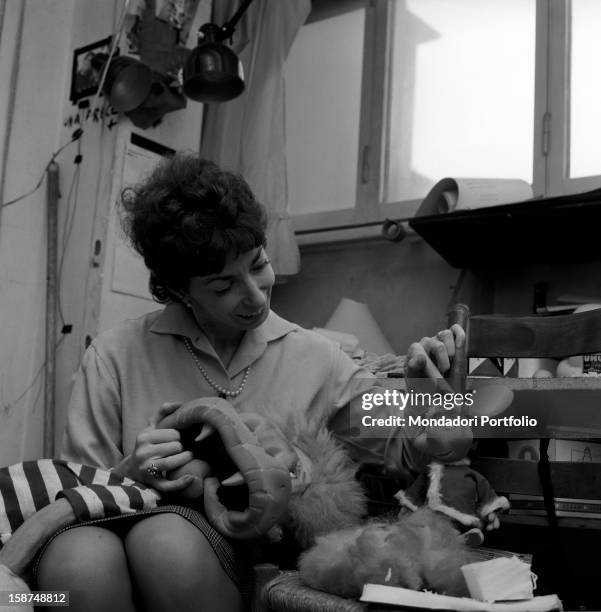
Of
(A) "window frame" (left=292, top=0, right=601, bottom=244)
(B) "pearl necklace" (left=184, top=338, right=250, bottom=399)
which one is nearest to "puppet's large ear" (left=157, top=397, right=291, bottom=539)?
(B) "pearl necklace" (left=184, top=338, right=250, bottom=399)

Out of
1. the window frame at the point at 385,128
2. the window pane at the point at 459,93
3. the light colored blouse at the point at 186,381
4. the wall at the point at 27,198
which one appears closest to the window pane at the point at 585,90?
the window frame at the point at 385,128

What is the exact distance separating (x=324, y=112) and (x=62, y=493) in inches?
91.8

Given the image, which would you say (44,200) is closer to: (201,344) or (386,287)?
(386,287)

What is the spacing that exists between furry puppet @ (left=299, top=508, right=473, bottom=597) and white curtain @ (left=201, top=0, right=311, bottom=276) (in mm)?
1841

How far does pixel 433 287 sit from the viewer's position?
271cm

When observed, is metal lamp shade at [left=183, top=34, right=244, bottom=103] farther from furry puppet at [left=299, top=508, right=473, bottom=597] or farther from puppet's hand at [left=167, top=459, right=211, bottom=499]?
furry puppet at [left=299, top=508, right=473, bottom=597]

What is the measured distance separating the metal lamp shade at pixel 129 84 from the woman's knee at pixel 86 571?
1.85 metres

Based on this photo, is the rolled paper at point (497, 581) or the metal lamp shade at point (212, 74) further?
the metal lamp shade at point (212, 74)

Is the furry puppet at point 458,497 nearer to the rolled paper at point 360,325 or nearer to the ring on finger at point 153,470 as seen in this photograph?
the ring on finger at point 153,470

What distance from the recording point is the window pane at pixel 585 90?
8.37 feet

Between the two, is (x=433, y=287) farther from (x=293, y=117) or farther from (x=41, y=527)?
(x=41, y=527)

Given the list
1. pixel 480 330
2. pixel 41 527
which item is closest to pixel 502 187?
pixel 480 330

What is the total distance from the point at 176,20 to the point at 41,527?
219cm

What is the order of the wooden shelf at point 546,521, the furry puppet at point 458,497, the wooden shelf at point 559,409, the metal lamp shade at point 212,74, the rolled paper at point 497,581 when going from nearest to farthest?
the rolled paper at point 497,581
the furry puppet at point 458,497
the wooden shelf at point 559,409
the wooden shelf at point 546,521
the metal lamp shade at point 212,74
